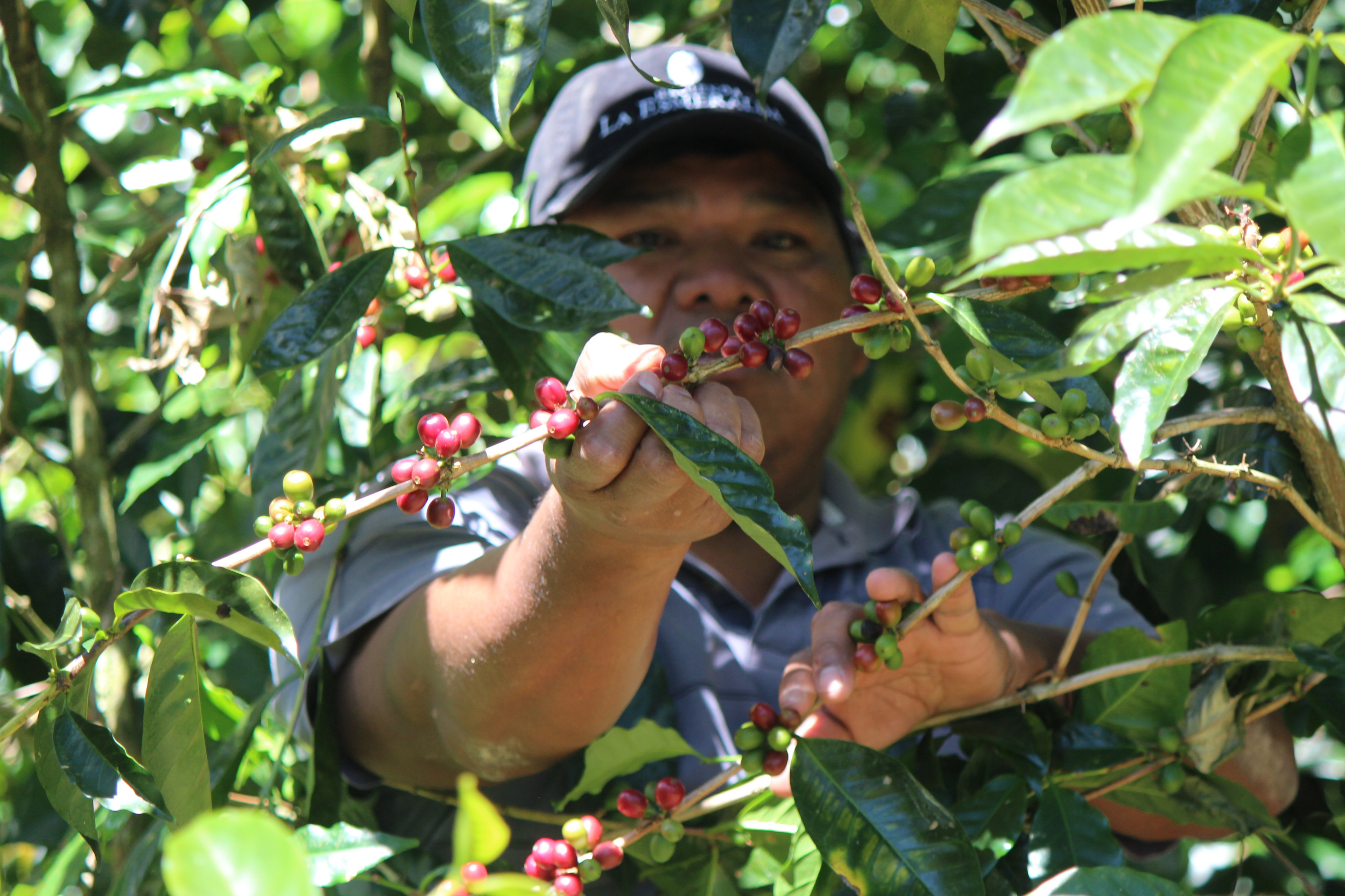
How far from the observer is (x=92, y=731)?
2.70ft

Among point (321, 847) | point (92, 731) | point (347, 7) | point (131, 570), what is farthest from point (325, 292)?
point (347, 7)

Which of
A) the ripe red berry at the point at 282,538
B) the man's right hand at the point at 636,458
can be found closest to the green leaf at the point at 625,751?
the man's right hand at the point at 636,458

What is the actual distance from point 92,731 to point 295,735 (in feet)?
1.52

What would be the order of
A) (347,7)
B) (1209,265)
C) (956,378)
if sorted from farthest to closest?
(347,7) < (956,378) < (1209,265)

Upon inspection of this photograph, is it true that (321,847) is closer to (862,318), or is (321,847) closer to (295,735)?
(295,735)

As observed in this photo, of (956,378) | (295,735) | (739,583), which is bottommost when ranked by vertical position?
(739,583)

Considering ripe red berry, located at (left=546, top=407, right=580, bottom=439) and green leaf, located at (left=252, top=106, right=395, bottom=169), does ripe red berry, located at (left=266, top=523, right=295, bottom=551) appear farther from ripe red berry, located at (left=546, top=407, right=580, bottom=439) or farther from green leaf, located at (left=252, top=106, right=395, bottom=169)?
green leaf, located at (left=252, top=106, right=395, bottom=169)

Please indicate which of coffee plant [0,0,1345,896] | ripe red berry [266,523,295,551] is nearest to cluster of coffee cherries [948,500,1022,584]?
coffee plant [0,0,1345,896]

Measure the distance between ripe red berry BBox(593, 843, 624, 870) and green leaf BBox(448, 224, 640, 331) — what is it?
465 millimetres

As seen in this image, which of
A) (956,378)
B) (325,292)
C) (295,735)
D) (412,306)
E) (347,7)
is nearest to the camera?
(956,378)

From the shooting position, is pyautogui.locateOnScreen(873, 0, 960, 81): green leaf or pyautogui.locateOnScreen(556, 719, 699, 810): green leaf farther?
pyautogui.locateOnScreen(556, 719, 699, 810): green leaf

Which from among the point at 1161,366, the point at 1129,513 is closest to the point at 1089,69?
the point at 1161,366

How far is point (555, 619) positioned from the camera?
970mm

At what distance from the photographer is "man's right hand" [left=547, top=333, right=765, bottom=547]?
2.58 feet
